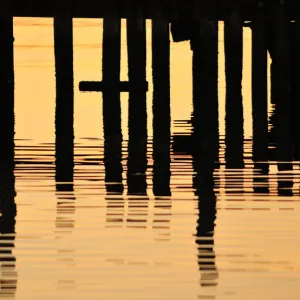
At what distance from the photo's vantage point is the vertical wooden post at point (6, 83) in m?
12.9

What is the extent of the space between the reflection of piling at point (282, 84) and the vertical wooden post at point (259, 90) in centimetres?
13

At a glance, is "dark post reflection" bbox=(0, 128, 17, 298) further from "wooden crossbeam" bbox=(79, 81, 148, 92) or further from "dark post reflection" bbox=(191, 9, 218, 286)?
"dark post reflection" bbox=(191, 9, 218, 286)

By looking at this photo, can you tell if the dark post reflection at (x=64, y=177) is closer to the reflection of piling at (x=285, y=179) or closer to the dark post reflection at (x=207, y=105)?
the dark post reflection at (x=207, y=105)

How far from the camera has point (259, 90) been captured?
13695 mm

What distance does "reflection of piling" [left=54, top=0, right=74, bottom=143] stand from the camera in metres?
13.0

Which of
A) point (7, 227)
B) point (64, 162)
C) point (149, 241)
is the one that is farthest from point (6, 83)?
point (149, 241)

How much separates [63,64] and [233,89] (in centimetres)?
179

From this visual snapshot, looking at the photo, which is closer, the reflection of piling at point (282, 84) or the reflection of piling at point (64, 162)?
the reflection of piling at point (64, 162)

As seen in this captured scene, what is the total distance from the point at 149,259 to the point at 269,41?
8.78 meters

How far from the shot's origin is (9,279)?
8.41 meters

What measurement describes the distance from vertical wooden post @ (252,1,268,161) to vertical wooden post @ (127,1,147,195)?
1.24 meters

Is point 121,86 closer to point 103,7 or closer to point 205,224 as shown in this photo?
point 103,7

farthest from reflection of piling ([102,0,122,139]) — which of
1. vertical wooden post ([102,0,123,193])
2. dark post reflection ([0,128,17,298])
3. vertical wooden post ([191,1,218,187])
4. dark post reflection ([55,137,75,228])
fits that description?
dark post reflection ([0,128,17,298])

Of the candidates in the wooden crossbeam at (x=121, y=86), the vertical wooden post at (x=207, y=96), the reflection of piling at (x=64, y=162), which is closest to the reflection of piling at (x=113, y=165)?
the reflection of piling at (x=64, y=162)
